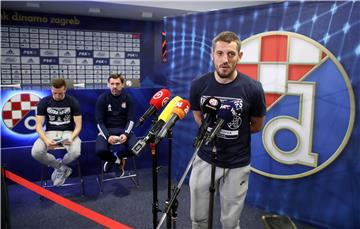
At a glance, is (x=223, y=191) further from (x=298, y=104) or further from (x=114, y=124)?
(x=114, y=124)

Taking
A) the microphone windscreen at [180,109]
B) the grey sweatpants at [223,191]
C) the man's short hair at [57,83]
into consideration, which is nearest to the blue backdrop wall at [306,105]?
the grey sweatpants at [223,191]

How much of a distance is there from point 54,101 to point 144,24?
184 inches

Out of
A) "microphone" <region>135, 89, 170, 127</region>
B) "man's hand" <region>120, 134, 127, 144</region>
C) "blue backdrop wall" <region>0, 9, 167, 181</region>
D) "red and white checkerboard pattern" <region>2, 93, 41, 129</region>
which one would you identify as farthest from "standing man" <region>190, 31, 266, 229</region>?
"red and white checkerboard pattern" <region>2, 93, 41, 129</region>

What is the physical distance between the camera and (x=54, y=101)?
12.2 feet

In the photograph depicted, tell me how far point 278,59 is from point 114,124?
1.99m

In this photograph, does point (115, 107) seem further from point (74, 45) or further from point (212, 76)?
point (74, 45)

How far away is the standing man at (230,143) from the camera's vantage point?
186cm

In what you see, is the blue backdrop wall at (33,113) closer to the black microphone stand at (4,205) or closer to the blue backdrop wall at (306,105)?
the black microphone stand at (4,205)

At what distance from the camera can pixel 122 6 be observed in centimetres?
602

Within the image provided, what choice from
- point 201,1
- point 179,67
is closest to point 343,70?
point 179,67

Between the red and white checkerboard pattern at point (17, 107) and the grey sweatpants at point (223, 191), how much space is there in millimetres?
2818

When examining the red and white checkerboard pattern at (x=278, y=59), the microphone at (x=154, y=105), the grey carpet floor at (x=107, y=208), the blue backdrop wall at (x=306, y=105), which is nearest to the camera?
the microphone at (x=154, y=105)

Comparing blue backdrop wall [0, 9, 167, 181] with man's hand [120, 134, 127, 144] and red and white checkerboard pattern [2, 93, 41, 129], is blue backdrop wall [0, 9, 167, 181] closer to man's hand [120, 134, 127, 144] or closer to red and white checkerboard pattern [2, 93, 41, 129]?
red and white checkerboard pattern [2, 93, 41, 129]

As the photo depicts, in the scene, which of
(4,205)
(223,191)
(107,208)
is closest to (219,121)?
(223,191)
